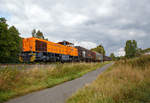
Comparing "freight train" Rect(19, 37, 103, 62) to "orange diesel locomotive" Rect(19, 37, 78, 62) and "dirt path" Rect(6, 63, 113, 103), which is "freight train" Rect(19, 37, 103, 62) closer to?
"orange diesel locomotive" Rect(19, 37, 78, 62)

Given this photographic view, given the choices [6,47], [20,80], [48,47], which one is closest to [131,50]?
[48,47]

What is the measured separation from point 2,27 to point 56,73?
2274 cm

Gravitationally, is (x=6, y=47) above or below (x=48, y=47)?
above

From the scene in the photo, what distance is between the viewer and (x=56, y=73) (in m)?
9.57

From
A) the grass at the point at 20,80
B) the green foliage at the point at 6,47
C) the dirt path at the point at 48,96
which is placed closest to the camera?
the dirt path at the point at 48,96

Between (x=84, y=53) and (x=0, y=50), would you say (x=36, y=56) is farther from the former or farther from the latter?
(x=84, y=53)

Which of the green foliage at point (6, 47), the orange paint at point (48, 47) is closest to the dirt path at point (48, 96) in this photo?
the orange paint at point (48, 47)

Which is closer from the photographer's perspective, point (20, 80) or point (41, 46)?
point (20, 80)

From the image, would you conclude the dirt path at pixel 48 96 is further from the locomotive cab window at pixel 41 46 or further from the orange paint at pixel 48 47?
the locomotive cab window at pixel 41 46

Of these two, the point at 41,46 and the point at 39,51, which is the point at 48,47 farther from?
the point at 39,51

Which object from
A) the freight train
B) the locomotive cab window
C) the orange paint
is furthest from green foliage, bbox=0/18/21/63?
the locomotive cab window

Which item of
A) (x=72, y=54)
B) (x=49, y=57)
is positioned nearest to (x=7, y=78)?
(x=49, y=57)

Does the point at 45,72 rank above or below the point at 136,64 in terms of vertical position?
below

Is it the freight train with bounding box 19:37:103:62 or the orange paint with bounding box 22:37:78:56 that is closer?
the freight train with bounding box 19:37:103:62
